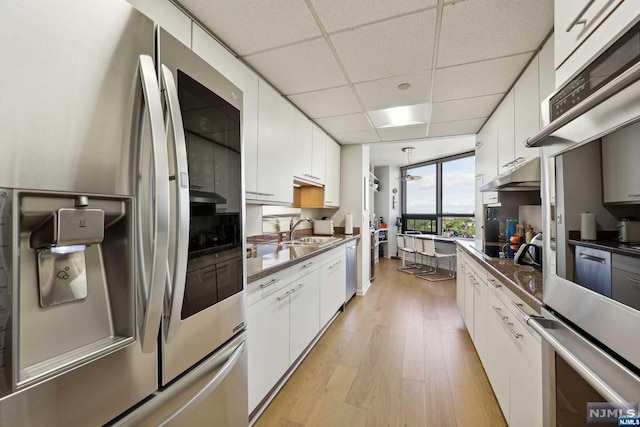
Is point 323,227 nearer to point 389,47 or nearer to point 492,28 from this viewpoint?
point 389,47

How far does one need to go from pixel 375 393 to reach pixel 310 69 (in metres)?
2.37

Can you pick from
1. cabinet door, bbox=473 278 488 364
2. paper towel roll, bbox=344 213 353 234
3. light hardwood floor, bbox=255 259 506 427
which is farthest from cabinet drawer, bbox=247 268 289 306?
paper towel roll, bbox=344 213 353 234

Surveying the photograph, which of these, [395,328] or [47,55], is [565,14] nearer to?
[47,55]

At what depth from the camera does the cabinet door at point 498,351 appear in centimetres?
146

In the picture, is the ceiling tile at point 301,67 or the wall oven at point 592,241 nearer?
the wall oven at point 592,241

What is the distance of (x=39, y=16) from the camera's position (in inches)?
19.9

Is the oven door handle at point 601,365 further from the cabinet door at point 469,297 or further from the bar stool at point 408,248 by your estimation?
the bar stool at point 408,248

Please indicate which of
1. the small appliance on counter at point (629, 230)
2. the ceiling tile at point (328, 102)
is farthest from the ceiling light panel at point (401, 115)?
the small appliance on counter at point (629, 230)

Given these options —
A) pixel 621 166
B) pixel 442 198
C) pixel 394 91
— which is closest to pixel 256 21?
pixel 394 91

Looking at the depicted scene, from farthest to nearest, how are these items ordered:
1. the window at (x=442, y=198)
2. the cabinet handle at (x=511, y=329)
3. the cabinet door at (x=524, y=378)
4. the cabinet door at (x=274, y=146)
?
1. the window at (x=442, y=198)
2. the cabinet door at (x=274, y=146)
3. the cabinet handle at (x=511, y=329)
4. the cabinet door at (x=524, y=378)

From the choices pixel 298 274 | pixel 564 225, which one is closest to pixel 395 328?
pixel 298 274

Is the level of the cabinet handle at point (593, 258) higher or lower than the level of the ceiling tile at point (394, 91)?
lower

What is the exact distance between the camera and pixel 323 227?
3832mm

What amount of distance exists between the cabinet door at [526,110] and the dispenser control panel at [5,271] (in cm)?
229
